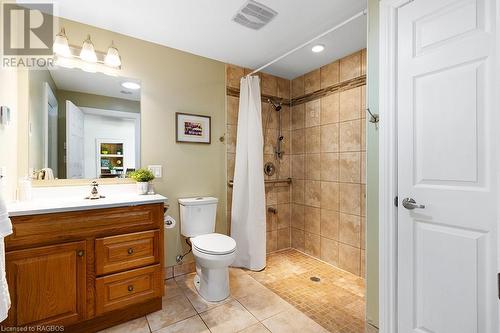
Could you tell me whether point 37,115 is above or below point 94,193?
above

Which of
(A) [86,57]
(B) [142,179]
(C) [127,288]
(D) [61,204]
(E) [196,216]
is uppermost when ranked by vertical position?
(A) [86,57]

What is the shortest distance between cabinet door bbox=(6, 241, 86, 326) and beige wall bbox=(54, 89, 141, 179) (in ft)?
2.30

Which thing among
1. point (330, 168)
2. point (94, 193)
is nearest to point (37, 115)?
point (94, 193)

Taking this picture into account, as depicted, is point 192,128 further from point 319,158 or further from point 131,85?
point 319,158

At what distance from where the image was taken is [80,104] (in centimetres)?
200

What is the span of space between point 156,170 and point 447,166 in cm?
218

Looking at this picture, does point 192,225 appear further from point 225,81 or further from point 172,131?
point 225,81

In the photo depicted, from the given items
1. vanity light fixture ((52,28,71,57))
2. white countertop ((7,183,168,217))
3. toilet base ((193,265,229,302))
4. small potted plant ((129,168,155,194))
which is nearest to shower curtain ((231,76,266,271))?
toilet base ((193,265,229,302))

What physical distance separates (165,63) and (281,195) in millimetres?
2042

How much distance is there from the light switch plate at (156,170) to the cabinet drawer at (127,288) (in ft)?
2.79

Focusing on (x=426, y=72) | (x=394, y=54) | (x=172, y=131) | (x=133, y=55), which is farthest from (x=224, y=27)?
(x=426, y=72)

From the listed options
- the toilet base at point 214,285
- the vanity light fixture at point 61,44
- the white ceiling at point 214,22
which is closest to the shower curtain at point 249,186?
the white ceiling at point 214,22

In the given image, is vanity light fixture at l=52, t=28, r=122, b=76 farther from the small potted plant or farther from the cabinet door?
the cabinet door

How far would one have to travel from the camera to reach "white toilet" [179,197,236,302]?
6.26 feet
